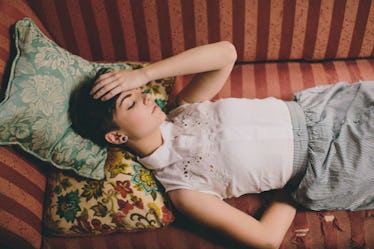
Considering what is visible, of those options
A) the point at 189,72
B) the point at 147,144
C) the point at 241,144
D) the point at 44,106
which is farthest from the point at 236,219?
the point at 44,106

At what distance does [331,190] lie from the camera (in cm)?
110

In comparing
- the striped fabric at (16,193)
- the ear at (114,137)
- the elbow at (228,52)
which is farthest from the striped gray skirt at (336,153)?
the striped fabric at (16,193)

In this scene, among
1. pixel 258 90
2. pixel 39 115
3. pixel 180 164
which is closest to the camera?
pixel 39 115

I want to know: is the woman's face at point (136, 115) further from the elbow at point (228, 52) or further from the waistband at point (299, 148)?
the waistband at point (299, 148)

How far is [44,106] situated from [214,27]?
0.71 metres

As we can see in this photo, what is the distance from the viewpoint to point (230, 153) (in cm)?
116

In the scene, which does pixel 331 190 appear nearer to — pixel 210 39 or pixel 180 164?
pixel 180 164

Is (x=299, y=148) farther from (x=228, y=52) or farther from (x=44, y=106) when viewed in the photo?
(x=44, y=106)

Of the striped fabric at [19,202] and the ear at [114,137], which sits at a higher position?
the ear at [114,137]

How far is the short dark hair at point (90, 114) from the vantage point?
3.68ft

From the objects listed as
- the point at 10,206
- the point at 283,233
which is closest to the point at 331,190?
the point at 283,233

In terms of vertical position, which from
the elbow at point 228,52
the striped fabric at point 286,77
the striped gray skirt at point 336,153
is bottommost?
the striped gray skirt at point 336,153

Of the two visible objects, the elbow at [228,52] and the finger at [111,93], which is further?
the elbow at [228,52]

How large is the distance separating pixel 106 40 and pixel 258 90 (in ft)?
2.08
